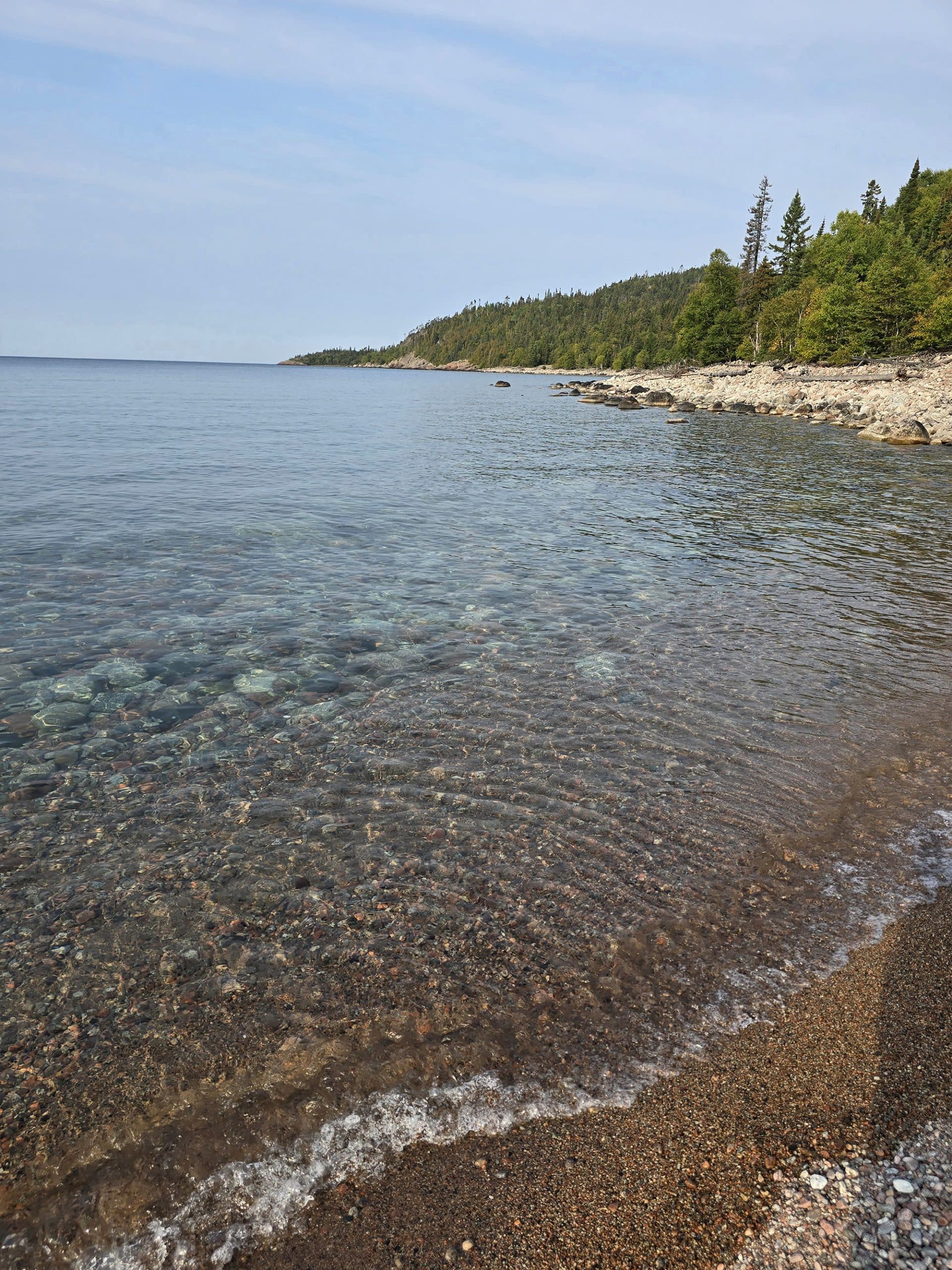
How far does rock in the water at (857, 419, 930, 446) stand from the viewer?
45.2m

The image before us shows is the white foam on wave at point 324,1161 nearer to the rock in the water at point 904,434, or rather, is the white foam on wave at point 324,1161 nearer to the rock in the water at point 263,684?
the rock in the water at point 263,684

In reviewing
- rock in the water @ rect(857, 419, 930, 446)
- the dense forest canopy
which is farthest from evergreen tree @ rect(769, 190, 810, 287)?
rock in the water @ rect(857, 419, 930, 446)

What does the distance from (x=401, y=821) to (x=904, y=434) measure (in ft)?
165

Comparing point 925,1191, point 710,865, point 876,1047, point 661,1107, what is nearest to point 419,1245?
point 661,1107

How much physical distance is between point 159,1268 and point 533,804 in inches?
201

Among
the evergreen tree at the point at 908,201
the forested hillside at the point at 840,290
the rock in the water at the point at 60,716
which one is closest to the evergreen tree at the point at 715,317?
the forested hillside at the point at 840,290

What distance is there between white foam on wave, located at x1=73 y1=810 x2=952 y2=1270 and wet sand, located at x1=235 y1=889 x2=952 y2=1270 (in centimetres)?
10

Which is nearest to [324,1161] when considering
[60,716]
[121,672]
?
[60,716]

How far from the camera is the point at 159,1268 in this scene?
368cm

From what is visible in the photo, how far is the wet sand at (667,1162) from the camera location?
12.1 feet

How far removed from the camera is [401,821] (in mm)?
7637

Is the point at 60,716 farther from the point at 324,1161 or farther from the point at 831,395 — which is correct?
the point at 831,395

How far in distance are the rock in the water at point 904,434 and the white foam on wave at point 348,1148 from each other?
50.3 metres

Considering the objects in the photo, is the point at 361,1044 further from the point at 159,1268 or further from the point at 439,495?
the point at 439,495
